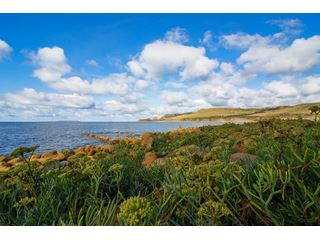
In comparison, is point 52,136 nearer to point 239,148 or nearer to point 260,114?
point 239,148

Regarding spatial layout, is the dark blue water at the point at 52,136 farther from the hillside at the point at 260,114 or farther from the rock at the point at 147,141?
the hillside at the point at 260,114

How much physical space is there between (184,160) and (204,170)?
365 mm

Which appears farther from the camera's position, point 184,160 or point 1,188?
point 1,188

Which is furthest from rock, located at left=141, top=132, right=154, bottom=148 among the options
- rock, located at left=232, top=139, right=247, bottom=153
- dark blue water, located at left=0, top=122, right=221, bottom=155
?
rock, located at left=232, top=139, right=247, bottom=153
